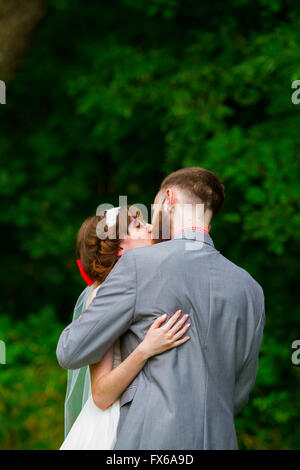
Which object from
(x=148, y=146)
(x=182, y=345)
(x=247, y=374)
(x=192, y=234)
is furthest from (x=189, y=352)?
(x=148, y=146)

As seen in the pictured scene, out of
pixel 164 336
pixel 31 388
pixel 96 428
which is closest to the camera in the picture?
pixel 164 336

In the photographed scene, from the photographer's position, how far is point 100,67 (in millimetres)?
5555

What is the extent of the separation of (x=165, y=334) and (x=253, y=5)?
3973 mm

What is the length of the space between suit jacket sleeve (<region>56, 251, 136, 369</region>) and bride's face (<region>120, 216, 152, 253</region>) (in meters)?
0.44

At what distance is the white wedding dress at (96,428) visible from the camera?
A: 2.12m

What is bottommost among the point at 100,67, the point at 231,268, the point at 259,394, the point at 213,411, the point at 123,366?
the point at 259,394

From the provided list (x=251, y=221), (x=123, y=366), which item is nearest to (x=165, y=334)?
(x=123, y=366)

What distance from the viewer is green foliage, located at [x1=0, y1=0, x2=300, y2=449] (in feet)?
15.1

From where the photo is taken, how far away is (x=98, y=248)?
2471 millimetres

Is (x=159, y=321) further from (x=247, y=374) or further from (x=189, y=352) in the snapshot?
(x=247, y=374)

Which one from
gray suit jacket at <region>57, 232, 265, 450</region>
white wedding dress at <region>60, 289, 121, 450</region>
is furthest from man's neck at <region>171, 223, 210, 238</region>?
white wedding dress at <region>60, 289, 121, 450</region>

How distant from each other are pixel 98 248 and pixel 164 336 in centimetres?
61

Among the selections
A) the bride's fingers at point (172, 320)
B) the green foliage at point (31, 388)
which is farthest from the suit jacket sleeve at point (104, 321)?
the green foliage at point (31, 388)

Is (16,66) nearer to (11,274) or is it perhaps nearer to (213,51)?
(213,51)
